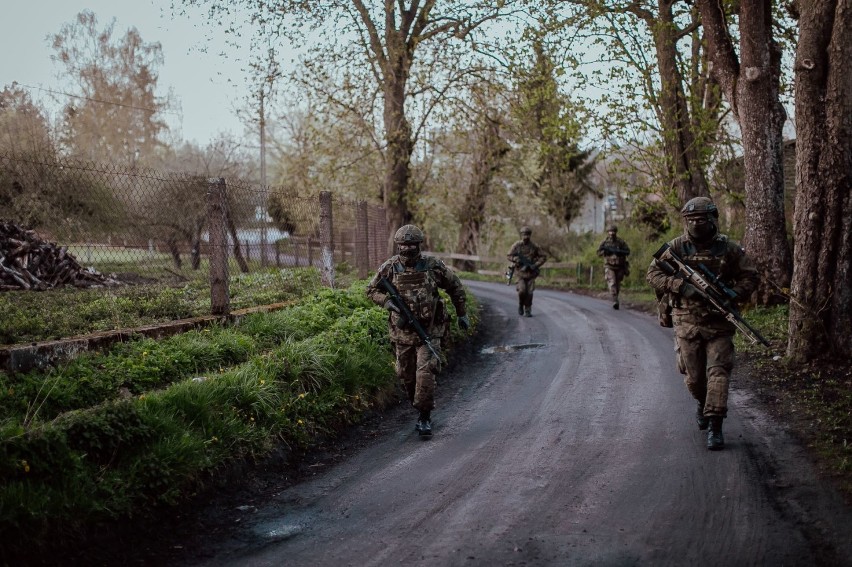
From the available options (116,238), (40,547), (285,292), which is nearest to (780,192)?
(285,292)

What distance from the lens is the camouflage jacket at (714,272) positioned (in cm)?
712

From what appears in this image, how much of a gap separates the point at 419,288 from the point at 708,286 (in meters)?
2.67

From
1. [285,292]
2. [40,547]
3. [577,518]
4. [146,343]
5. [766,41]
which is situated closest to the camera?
[40,547]

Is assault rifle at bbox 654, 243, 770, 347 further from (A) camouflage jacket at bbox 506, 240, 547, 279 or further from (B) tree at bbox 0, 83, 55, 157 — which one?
(B) tree at bbox 0, 83, 55, 157

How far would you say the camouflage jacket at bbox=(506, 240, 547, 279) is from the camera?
55.9ft

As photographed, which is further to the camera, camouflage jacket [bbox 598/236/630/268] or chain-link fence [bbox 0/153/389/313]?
camouflage jacket [bbox 598/236/630/268]

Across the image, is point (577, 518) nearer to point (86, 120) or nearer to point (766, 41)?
point (766, 41)

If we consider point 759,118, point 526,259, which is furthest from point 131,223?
point 759,118

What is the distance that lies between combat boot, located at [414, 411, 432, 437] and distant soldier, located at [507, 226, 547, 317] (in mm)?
9595

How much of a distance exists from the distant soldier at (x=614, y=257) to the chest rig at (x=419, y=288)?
37.6 ft

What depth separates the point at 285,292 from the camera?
12.1 meters

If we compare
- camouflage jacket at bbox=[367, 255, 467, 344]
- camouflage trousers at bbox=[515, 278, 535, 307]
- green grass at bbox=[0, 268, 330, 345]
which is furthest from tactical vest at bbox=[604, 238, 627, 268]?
camouflage jacket at bbox=[367, 255, 467, 344]

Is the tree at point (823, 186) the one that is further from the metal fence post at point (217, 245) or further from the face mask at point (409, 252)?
the metal fence post at point (217, 245)

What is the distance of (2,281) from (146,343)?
4542 millimetres
